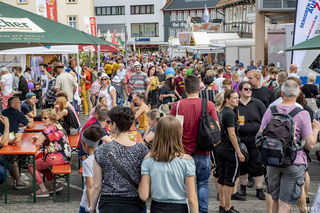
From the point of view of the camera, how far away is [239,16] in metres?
45.0

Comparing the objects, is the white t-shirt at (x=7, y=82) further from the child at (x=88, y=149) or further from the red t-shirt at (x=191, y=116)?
the red t-shirt at (x=191, y=116)

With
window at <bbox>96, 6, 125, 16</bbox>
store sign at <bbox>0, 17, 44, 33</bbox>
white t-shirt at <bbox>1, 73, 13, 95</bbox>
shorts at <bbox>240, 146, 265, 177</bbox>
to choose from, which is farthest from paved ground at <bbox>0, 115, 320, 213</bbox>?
window at <bbox>96, 6, 125, 16</bbox>

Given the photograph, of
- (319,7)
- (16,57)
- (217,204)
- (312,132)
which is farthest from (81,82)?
(312,132)

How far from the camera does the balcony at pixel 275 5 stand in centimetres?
2742

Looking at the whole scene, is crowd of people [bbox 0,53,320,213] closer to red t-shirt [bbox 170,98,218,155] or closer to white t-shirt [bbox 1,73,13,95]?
red t-shirt [bbox 170,98,218,155]

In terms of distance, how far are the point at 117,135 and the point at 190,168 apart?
2.12 feet

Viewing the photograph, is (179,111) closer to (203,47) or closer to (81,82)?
(81,82)

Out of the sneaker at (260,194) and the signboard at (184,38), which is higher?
the signboard at (184,38)

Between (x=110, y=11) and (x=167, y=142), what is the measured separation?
295 feet

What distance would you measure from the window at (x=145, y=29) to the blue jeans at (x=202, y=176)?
86.1 m

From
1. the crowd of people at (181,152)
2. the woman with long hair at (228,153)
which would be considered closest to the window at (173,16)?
the crowd of people at (181,152)

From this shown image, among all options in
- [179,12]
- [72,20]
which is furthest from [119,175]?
[179,12]

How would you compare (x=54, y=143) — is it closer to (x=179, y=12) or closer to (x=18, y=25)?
(x=18, y=25)

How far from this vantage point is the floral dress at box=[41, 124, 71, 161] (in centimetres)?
795
